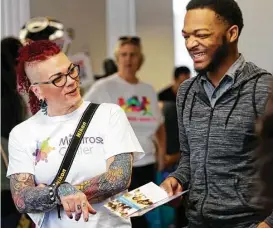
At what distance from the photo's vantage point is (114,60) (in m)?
2.25

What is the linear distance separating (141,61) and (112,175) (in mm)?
661

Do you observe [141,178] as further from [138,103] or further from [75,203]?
[75,203]

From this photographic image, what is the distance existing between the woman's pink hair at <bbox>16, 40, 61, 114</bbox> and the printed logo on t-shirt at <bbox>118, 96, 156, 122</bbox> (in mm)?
354

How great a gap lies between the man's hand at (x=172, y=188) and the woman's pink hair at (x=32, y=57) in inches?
18.4

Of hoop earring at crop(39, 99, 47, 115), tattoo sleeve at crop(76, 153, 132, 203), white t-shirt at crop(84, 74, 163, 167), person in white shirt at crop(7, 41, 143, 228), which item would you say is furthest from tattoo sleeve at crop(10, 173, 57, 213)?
white t-shirt at crop(84, 74, 163, 167)

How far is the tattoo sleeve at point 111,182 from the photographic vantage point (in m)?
1.71

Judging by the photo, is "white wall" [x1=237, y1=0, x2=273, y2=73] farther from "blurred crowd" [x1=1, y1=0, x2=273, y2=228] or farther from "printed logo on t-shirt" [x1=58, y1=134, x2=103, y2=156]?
"printed logo on t-shirt" [x1=58, y1=134, x2=103, y2=156]

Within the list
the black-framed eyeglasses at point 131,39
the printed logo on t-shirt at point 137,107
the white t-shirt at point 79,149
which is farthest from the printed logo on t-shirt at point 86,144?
the black-framed eyeglasses at point 131,39

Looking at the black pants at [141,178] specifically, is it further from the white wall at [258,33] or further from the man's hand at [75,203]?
the white wall at [258,33]

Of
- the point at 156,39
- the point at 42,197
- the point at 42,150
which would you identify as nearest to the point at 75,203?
the point at 42,197

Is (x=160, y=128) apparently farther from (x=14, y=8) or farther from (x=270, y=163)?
(x=270, y=163)

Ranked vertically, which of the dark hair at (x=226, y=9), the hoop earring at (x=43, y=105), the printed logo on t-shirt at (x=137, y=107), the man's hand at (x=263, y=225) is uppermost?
the dark hair at (x=226, y=9)

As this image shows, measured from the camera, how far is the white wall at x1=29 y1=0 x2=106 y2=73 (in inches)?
87.6

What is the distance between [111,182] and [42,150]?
0.25 metres
